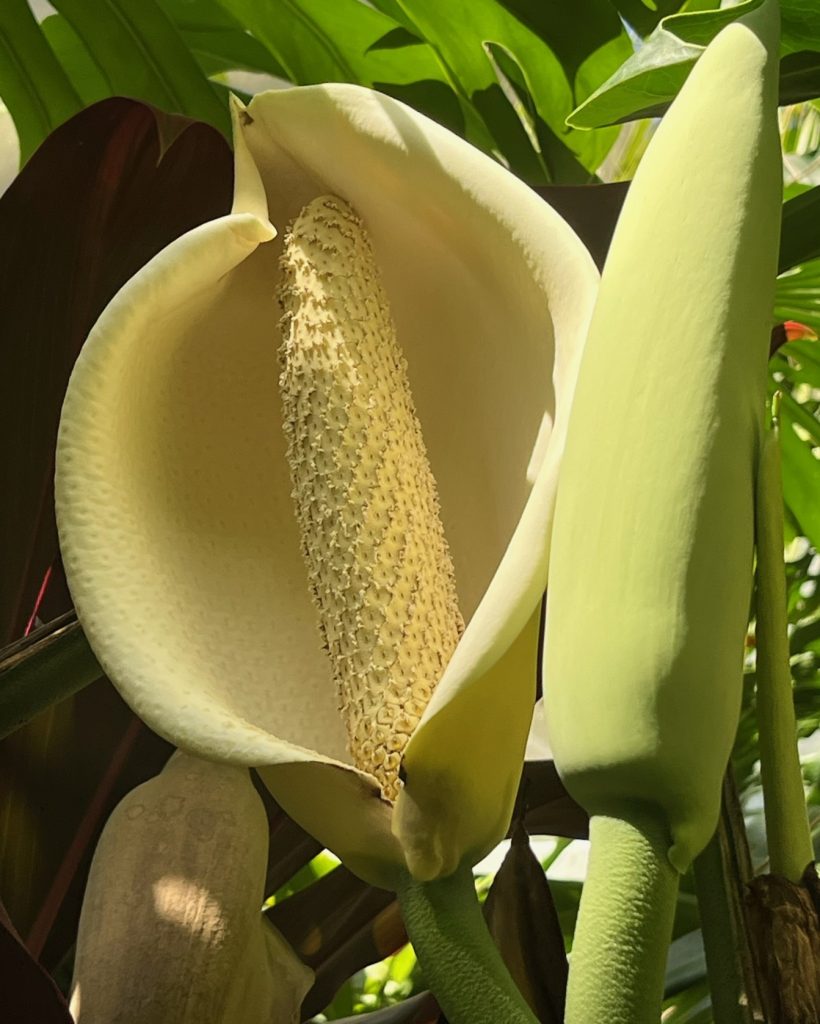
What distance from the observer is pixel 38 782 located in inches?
25.2

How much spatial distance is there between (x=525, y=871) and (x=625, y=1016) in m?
0.27

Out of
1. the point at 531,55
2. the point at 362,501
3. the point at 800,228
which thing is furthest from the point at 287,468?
the point at 531,55

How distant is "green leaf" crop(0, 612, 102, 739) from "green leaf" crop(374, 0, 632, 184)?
515 mm

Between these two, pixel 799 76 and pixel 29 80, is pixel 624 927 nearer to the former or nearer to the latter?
pixel 799 76

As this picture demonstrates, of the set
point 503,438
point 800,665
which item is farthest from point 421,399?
point 800,665

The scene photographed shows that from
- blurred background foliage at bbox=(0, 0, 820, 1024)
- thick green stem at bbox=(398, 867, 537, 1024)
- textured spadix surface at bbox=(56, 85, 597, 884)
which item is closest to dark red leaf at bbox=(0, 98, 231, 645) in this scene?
blurred background foliage at bbox=(0, 0, 820, 1024)

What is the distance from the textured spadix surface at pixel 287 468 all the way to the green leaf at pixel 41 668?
0.24ft

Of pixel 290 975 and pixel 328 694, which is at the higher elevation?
pixel 328 694

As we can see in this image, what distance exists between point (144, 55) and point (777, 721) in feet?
2.11

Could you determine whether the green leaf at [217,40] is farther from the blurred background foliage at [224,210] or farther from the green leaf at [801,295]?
the green leaf at [801,295]

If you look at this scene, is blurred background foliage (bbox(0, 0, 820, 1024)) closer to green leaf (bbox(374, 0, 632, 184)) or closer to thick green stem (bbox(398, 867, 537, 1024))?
green leaf (bbox(374, 0, 632, 184))

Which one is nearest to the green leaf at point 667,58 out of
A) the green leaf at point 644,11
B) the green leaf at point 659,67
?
the green leaf at point 659,67

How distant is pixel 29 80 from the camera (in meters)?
0.79

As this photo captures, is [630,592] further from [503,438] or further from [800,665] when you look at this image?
[800,665]
